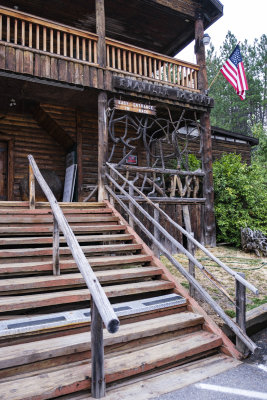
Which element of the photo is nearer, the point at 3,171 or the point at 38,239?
the point at 38,239

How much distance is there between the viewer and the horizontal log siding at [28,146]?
30.8 feet

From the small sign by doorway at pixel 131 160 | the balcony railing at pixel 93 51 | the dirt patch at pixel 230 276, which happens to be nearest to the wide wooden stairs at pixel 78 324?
the dirt patch at pixel 230 276

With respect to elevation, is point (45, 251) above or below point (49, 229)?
below

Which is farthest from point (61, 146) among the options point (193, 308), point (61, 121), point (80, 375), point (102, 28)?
point (80, 375)

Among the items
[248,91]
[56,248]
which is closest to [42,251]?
[56,248]

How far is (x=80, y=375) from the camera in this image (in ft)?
8.28

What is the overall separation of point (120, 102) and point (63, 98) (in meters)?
1.66

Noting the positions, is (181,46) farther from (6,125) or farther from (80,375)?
(80,375)

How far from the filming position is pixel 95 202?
22.4 ft

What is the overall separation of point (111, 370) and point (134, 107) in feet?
22.9

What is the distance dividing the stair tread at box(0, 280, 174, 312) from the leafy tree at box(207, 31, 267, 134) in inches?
1341

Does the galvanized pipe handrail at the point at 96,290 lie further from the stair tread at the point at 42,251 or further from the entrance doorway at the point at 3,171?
the entrance doorway at the point at 3,171

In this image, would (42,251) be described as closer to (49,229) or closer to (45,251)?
(45,251)

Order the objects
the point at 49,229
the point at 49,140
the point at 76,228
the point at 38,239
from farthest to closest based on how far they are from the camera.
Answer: the point at 49,140 → the point at 76,228 → the point at 49,229 → the point at 38,239
